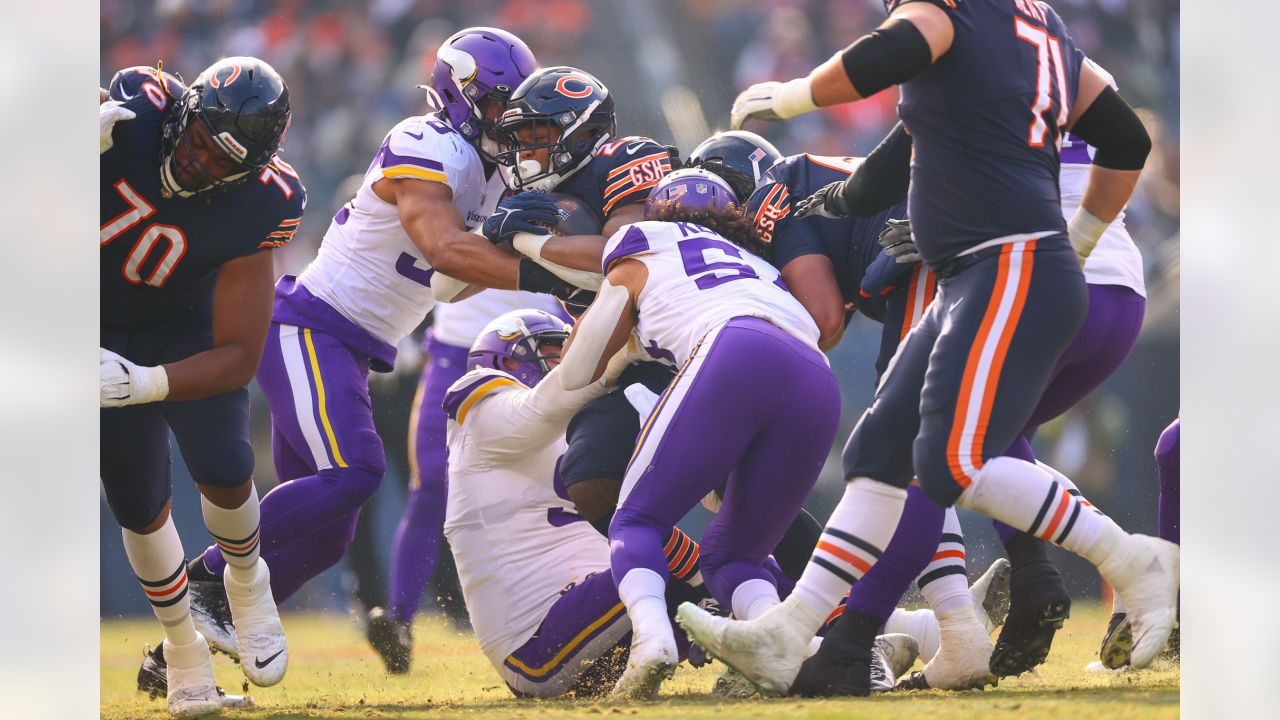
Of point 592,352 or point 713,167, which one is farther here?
point 713,167

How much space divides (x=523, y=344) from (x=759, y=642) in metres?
1.44

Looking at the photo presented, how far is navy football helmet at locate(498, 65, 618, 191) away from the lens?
3.77 metres

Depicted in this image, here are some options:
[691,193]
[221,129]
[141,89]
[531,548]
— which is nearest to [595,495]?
[531,548]

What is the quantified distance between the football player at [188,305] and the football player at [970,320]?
1289 millimetres

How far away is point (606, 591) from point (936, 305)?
1.04 metres

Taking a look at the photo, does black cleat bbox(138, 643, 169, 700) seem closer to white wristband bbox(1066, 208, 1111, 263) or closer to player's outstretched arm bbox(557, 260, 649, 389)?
player's outstretched arm bbox(557, 260, 649, 389)

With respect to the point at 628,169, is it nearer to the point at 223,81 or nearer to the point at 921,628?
the point at 223,81

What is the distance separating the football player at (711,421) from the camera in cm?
300

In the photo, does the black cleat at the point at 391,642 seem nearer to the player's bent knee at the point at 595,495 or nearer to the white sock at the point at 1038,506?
the player's bent knee at the point at 595,495

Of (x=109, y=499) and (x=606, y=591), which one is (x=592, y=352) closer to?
(x=606, y=591)

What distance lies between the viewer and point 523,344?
3.96 meters

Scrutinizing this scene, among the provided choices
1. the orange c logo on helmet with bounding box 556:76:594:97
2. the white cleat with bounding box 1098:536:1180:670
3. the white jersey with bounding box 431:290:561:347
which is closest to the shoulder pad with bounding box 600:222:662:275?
the orange c logo on helmet with bounding box 556:76:594:97
